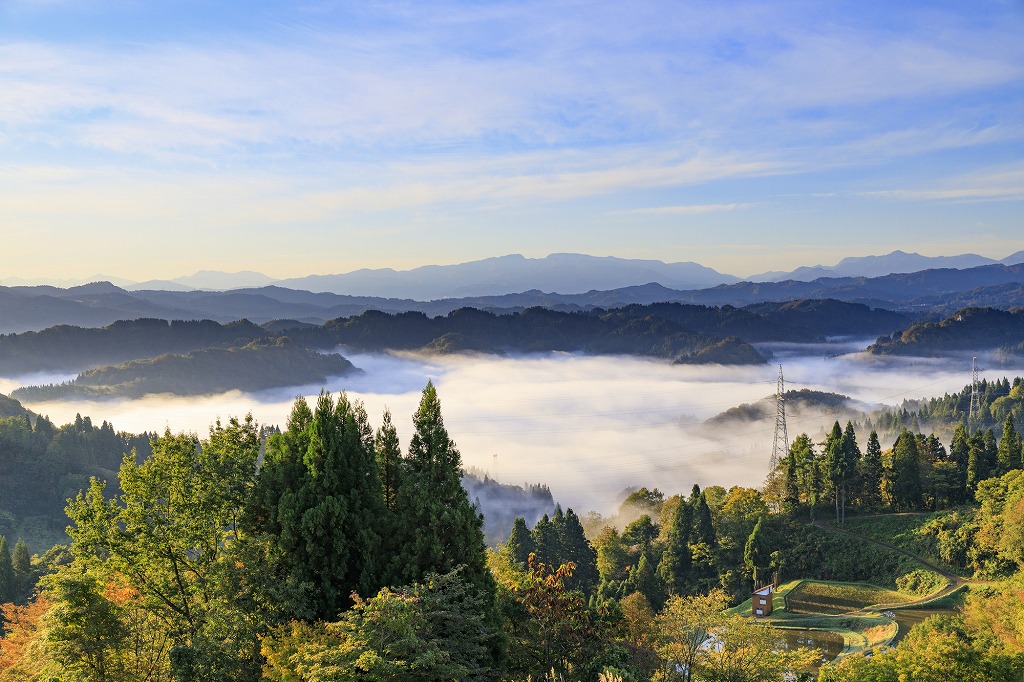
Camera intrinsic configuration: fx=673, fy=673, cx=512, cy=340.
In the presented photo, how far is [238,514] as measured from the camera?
2247 centimetres

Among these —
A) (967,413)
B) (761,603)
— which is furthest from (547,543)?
(967,413)

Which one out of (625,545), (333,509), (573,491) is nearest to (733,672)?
Answer: (333,509)

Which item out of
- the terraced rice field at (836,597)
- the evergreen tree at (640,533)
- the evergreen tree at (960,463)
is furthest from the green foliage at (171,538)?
the evergreen tree at (960,463)

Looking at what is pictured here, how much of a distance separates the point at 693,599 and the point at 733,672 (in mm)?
3777

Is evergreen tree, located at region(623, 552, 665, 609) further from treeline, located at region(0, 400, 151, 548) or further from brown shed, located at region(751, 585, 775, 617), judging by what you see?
treeline, located at region(0, 400, 151, 548)

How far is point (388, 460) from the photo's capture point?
25.5 meters

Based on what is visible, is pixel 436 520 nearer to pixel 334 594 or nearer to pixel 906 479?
pixel 334 594

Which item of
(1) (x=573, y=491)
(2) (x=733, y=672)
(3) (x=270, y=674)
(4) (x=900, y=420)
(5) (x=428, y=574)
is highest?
(5) (x=428, y=574)

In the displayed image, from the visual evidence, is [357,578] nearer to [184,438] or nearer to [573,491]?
[184,438]

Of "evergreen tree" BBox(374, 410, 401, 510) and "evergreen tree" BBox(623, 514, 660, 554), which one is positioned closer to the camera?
"evergreen tree" BBox(374, 410, 401, 510)

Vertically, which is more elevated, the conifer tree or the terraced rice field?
the conifer tree

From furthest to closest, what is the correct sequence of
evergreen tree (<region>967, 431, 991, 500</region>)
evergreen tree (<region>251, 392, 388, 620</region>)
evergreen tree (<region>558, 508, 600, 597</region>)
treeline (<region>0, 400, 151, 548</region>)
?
treeline (<region>0, 400, 151, 548</region>) → evergreen tree (<region>558, 508, 600, 597</region>) → evergreen tree (<region>967, 431, 991, 500</region>) → evergreen tree (<region>251, 392, 388, 620</region>)

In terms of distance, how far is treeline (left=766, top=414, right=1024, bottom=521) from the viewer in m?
72.4

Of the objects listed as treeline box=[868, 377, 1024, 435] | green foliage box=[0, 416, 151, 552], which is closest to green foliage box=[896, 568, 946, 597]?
green foliage box=[0, 416, 151, 552]
